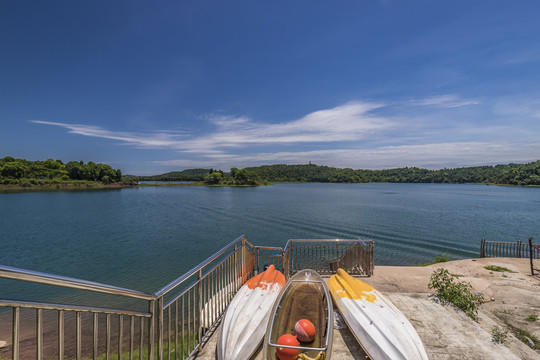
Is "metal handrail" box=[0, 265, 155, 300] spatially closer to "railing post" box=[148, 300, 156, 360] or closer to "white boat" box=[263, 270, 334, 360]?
"railing post" box=[148, 300, 156, 360]

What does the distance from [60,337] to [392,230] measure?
30800 millimetres

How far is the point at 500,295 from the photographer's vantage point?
7.66 metres

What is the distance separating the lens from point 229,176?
156125 millimetres

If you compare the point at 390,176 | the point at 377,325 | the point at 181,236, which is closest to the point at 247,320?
the point at 377,325

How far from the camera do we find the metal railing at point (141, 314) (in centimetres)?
164

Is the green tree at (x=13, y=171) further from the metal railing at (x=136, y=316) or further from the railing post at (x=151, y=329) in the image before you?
the railing post at (x=151, y=329)

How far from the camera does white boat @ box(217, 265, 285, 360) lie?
391 cm

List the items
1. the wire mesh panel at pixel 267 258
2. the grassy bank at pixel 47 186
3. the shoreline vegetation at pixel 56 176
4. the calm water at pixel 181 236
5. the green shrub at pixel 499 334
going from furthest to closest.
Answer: the shoreline vegetation at pixel 56 176 → the grassy bank at pixel 47 186 → the calm water at pixel 181 236 → the wire mesh panel at pixel 267 258 → the green shrub at pixel 499 334

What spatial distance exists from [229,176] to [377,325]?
15449cm

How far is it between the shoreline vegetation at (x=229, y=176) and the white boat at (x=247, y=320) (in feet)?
397

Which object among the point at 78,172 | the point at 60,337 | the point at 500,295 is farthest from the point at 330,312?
the point at 78,172

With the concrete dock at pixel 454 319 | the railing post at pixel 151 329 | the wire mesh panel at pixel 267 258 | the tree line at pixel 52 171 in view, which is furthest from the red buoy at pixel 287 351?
the tree line at pixel 52 171

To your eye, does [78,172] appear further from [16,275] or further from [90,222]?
[16,275]

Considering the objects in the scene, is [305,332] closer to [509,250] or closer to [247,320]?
[247,320]
